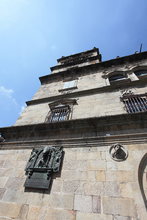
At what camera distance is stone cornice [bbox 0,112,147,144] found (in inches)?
219

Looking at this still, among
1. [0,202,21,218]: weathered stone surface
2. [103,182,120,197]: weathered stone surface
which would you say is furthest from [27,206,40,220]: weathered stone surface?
[103,182,120,197]: weathered stone surface

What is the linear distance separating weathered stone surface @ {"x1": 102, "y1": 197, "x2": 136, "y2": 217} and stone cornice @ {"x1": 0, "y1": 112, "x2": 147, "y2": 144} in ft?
7.20

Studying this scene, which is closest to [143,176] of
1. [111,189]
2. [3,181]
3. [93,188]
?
[111,189]

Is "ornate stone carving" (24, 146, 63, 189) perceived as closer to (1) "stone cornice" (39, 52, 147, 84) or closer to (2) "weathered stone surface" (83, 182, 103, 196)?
(2) "weathered stone surface" (83, 182, 103, 196)

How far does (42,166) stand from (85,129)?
2.56m

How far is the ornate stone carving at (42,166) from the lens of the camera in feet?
15.7

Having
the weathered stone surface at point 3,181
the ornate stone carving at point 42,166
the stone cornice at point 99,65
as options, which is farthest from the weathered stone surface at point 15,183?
the stone cornice at point 99,65

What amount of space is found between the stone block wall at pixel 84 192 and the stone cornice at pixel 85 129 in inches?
28.2

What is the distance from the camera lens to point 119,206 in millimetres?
3715

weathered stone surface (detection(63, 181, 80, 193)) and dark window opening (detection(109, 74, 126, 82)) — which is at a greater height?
dark window opening (detection(109, 74, 126, 82))

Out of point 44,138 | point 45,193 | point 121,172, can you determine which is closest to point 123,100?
point 121,172

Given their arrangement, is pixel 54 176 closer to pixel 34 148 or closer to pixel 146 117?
pixel 34 148

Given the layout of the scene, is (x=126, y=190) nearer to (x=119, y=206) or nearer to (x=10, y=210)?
(x=119, y=206)

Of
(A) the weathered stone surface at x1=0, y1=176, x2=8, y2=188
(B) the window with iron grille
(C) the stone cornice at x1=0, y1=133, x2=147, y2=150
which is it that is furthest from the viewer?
(B) the window with iron grille
